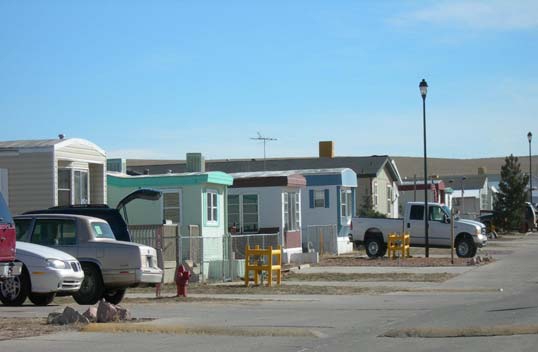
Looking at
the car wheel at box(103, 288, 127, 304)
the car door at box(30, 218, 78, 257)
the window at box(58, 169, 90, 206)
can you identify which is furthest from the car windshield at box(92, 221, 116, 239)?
the window at box(58, 169, 90, 206)

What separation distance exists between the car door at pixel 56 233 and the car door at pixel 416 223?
22669mm

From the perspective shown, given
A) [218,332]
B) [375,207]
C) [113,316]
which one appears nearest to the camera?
[218,332]

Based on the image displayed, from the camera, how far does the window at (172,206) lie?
30484 mm

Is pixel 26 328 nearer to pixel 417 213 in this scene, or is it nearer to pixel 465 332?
pixel 465 332

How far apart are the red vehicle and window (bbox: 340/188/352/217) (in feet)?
98.7

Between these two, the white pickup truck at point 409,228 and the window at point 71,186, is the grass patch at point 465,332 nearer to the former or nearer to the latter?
the window at point 71,186

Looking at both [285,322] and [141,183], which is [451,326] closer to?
[285,322]

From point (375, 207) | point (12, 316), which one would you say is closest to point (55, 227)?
point (12, 316)

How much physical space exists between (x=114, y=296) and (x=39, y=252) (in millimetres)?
2623

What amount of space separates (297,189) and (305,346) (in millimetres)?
26944

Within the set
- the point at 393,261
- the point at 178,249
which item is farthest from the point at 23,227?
the point at 393,261

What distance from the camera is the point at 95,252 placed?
19.0 meters

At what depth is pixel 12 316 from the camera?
1552cm

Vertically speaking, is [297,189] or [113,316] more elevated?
[297,189]
